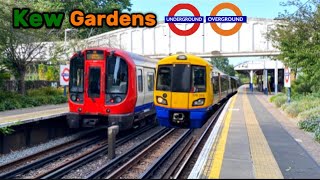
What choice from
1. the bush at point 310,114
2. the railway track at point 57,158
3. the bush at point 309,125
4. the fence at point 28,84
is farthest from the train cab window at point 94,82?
the fence at point 28,84

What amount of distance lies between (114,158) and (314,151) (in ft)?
18.3

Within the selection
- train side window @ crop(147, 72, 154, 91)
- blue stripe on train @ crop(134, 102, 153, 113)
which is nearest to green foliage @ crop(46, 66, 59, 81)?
train side window @ crop(147, 72, 154, 91)

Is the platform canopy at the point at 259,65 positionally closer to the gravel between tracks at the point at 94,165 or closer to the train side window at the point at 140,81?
the train side window at the point at 140,81

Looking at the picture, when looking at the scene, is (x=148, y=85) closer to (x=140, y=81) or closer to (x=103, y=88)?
(x=140, y=81)

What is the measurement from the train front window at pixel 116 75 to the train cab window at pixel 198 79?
2376 millimetres

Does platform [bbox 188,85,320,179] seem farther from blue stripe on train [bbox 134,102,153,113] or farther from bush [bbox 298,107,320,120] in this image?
blue stripe on train [bbox 134,102,153,113]

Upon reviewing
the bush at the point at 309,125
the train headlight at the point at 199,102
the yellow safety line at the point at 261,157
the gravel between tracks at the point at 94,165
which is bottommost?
the gravel between tracks at the point at 94,165

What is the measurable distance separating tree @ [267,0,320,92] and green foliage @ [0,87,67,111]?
13988 mm

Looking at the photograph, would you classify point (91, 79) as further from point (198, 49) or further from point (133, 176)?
point (198, 49)

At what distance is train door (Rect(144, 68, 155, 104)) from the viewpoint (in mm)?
15367

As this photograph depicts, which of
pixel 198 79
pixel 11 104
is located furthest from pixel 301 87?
pixel 11 104

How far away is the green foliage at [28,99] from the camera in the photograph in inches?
779

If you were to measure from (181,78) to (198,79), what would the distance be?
62 centimetres

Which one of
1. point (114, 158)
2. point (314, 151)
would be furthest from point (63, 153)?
point (314, 151)
